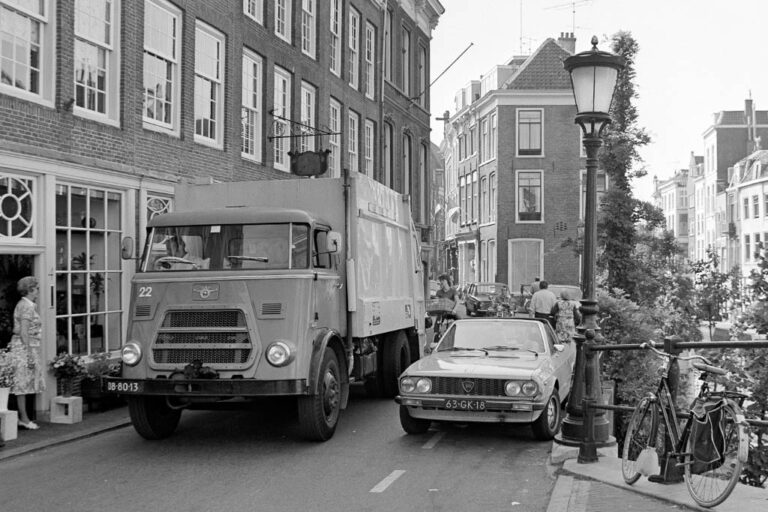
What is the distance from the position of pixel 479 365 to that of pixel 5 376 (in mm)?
5391

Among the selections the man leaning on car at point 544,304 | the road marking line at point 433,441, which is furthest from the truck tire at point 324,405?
the man leaning on car at point 544,304

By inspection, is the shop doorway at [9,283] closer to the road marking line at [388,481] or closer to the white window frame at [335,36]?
the road marking line at [388,481]

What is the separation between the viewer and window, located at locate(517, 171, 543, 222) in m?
47.8

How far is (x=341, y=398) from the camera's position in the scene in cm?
952

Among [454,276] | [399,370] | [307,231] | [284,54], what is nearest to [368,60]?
[284,54]

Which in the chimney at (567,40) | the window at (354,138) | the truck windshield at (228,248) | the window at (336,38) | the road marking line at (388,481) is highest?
the chimney at (567,40)

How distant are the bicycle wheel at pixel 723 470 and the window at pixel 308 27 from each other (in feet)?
55.7

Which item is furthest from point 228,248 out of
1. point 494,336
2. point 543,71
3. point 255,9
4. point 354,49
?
point 543,71

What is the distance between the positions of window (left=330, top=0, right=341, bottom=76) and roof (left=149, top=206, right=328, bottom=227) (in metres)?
14.8

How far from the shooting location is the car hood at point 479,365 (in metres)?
8.90

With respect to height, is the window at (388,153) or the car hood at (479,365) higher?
the window at (388,153)

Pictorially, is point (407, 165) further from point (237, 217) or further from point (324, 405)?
point (324, 405)

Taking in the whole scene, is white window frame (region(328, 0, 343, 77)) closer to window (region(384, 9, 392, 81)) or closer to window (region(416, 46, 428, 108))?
window (region(384, 9, 392, 81))

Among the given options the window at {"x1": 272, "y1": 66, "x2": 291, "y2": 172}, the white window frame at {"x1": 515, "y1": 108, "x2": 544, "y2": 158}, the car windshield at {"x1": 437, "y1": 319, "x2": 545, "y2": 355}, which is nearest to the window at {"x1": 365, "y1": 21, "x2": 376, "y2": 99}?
the window at {"x1": 272, "y1": 66, "x2": 291, "y2": 172}
